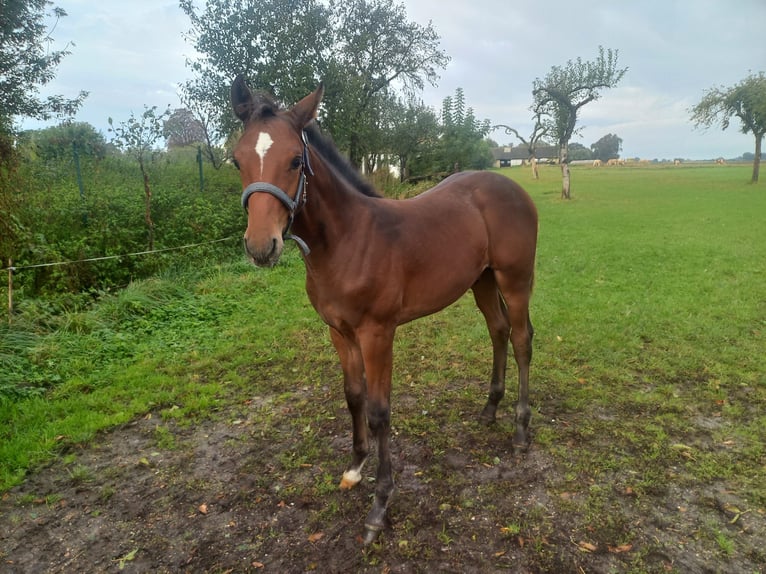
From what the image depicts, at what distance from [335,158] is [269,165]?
27.7 inches

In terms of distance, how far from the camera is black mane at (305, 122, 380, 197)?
8.25ft

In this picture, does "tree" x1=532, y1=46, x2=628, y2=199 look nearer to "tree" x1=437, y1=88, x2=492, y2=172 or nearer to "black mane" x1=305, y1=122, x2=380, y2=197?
"tree" x1=437, y1=88, x2=492, y2=172

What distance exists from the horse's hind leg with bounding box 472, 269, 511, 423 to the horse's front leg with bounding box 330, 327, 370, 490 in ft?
3.89

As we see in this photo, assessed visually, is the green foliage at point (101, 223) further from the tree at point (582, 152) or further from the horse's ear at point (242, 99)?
the tree at point (582, 152)

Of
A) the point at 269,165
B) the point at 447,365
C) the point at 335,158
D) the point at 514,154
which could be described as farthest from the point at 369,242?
the point at 514,154

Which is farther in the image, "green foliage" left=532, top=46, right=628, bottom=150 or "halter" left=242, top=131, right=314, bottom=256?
"green foliage" left=532, top=46, right=628, bottom=150

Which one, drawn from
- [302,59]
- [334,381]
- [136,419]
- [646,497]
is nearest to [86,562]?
[136,419]

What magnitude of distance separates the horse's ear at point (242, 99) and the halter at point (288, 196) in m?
0.29

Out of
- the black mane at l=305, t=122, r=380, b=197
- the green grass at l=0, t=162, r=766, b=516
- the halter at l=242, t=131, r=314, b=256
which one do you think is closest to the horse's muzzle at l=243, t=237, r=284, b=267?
the halter at l=242, t=131, r=314, b=256

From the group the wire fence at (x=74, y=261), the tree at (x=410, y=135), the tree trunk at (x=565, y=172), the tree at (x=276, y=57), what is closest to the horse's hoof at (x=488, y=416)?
the wire fence at (x=74, y=261)

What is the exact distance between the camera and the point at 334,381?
4445mm

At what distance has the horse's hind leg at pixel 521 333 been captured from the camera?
10.9 feet

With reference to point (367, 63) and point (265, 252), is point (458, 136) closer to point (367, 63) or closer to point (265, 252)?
point (367, 63)

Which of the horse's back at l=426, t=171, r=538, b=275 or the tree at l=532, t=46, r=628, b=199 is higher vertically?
the tree at l=532, t=46, r=628, b=199
